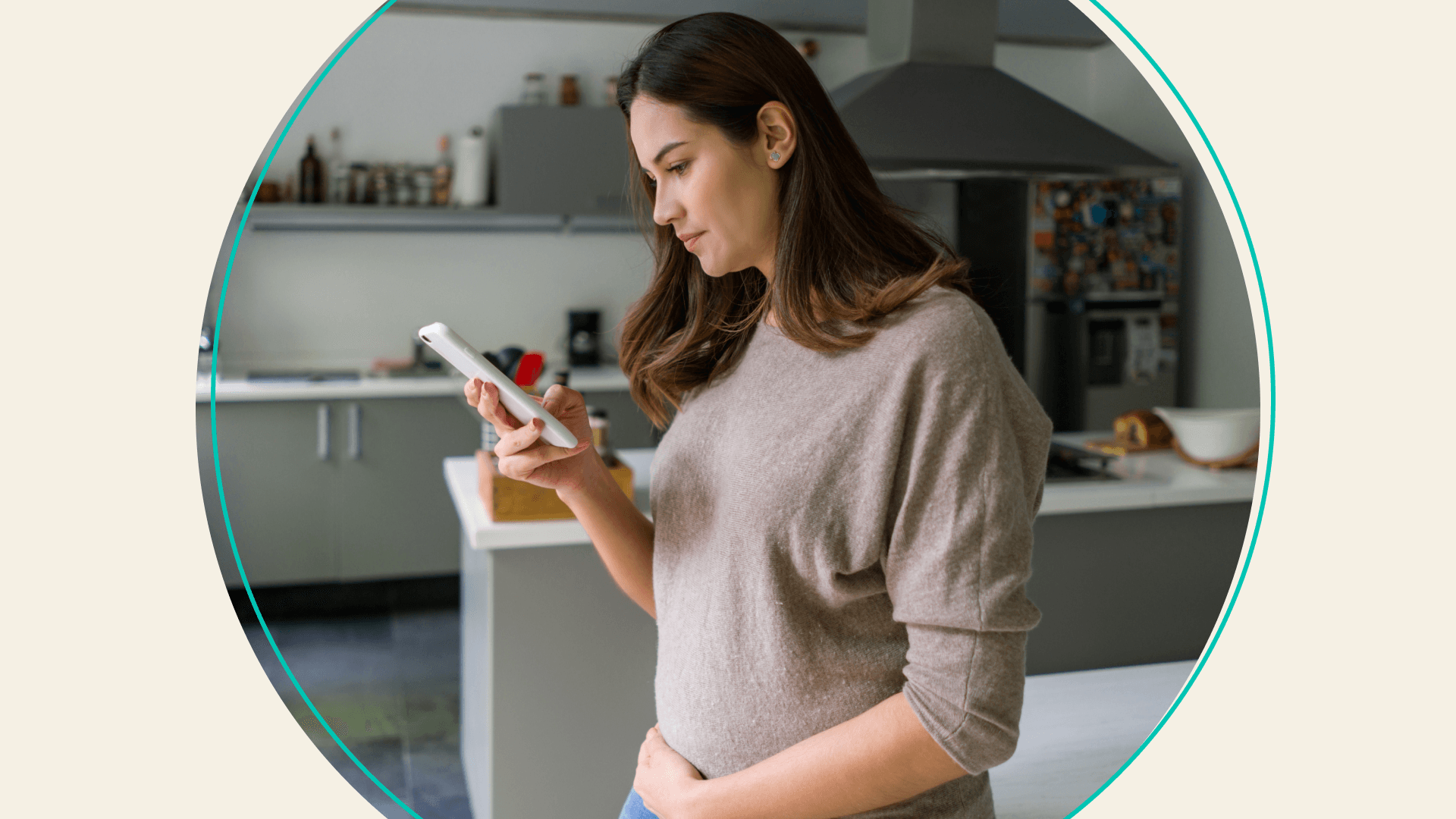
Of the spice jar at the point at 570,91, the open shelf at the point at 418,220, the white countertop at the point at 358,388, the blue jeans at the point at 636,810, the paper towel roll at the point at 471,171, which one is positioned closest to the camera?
the blue jeans at the point at 636,810

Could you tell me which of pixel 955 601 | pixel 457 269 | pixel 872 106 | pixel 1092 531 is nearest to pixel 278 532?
pixel 457 269

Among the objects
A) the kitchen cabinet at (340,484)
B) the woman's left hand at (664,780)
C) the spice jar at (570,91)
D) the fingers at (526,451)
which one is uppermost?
the spice jar at (570,91)

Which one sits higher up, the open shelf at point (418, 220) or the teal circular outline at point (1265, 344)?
the open shelf at point (418, 220)

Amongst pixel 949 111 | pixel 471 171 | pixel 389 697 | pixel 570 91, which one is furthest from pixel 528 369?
pixel 570 91

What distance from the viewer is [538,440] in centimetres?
75

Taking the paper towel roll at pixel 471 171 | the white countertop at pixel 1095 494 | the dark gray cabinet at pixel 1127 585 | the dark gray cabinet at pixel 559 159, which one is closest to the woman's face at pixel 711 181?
the white countertop at pixel 1095 494

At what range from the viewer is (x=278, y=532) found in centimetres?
274

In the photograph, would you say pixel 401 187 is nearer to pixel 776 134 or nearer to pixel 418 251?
pixel 418 251

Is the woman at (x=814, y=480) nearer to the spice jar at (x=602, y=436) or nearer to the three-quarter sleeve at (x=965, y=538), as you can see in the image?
the three-quarter sleeve at (x=965, y=538)

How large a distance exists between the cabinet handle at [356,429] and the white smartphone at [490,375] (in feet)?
7.05

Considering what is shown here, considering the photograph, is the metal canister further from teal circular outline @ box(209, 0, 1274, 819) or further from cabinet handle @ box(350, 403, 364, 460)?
teal circular outline @ box(209, 0, 1274, 819)

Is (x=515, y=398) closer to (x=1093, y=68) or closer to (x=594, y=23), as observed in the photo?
(x=1093, y=68)

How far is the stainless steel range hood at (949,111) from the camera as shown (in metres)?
1.69

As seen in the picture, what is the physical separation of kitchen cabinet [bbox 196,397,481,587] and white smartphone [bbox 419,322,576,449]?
2103 mm
